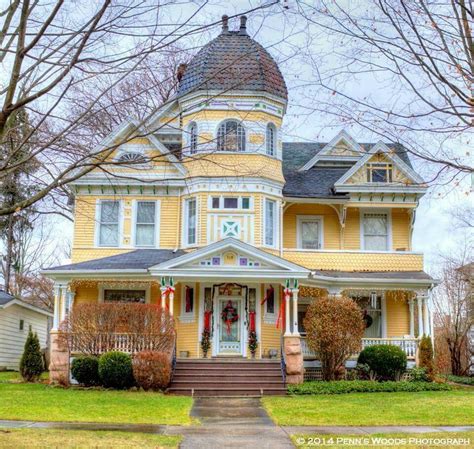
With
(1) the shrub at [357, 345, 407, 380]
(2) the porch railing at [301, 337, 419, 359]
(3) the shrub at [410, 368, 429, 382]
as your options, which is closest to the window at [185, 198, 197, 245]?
(2) the porch railing at [301, 337, 419, 359]

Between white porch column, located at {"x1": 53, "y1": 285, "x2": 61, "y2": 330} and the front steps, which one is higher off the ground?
white porch column, located at {"x1": 53, "y1": 285, "x2": 61, "y2": 330}

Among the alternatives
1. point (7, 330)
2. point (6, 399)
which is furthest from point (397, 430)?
point (7, 330)

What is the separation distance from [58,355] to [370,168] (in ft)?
42.1

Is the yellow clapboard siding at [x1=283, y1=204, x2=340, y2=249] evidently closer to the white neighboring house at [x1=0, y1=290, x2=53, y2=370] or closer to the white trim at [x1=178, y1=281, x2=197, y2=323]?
the white trim at [x1=178, y1=281, x2=197, y2=323]

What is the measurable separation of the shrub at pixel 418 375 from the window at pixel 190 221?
8453 millimetres

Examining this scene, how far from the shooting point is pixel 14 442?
31.3 ft

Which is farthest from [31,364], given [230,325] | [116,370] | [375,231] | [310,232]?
[375,231]

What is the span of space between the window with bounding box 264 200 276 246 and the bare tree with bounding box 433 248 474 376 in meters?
12.3

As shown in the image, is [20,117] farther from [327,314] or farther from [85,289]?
[85,289]

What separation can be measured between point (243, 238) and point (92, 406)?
9773mm

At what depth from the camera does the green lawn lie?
12.9 meters

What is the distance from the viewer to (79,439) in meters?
10.0

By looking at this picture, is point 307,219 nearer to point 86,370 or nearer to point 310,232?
point 310,232

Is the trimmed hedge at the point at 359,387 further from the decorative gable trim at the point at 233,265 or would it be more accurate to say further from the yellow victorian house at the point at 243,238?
the decorative gable trim at the point at 233,265
